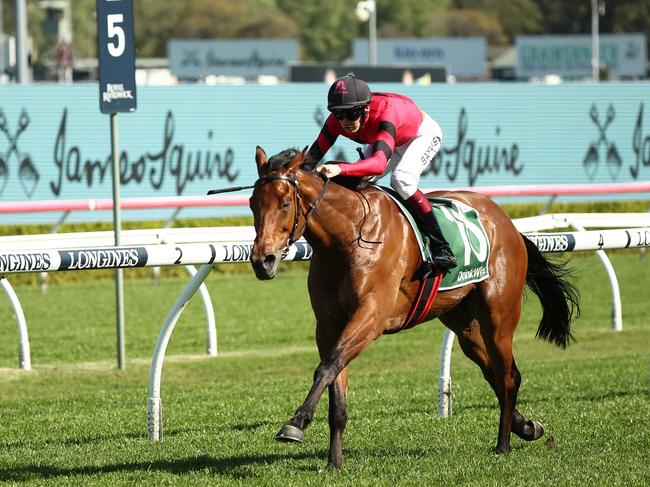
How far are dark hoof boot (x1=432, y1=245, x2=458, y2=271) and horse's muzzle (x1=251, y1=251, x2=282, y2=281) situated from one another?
1079 mm

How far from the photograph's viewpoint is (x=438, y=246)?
5684 millimetres

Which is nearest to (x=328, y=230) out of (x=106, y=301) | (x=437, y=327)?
(x=437, y=327)

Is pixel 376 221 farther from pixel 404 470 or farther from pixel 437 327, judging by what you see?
pixel 437 327

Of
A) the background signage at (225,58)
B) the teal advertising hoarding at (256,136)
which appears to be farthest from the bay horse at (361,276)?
the background signage at (225,58)

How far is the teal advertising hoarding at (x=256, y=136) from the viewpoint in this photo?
1728 cm

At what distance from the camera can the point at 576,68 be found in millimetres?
54062

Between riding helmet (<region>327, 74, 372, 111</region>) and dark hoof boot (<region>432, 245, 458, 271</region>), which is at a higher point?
riding helmet (<region>327, 74, 372, 111</region>)

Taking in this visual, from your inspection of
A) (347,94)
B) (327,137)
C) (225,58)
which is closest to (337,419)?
(327,137)

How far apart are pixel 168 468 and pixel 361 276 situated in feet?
4.06

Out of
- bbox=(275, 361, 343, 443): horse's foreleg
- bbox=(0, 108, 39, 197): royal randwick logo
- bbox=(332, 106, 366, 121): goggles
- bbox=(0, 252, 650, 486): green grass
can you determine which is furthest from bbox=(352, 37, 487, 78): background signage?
bbox=(275, 361, 343, 443): horse's foreleg

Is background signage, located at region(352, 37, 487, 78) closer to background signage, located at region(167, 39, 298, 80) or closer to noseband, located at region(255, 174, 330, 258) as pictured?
background signage, located at region(167, 39, 298, 80)

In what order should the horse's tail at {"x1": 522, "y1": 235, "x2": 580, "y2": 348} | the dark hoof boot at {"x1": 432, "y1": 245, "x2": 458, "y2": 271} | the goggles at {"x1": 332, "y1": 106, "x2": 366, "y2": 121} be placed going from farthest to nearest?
the horse's tail at {"x1": 522, "y1": 235, "x2": 580, "y2": 348} → the dark hoof boot at {"x1": 432, "y1": 245, "x2": 458, "y2": 271} → the goggles at {"x1": 332, "y1": 106, "x2": 366, "y2": 121}

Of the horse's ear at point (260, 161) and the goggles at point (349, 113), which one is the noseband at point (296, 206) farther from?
the goggles at point (349, 113)

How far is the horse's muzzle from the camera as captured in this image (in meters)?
4.74
